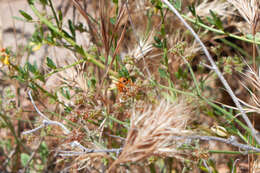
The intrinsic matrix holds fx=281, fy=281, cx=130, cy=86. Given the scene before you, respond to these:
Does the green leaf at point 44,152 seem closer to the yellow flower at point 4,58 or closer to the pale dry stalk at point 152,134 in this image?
the yellow flower at point 4,58

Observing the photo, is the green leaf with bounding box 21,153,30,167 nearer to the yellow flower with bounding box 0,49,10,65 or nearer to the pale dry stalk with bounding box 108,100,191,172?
the yellow flower with bounding box 0,49,10,65

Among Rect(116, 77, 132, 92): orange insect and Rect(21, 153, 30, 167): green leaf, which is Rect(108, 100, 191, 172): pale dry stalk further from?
Rect(21, 153, 30, 167): green leaf

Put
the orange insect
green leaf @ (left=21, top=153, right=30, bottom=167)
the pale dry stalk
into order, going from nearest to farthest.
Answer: the pale dry stalk < the orange insect < green leaf @ (left=21, top=153, right=30, bottom=167)

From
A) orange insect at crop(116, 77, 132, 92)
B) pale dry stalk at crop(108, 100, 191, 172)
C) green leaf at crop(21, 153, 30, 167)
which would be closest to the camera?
pale dry stalk at crop(108, 100, 191, 172)

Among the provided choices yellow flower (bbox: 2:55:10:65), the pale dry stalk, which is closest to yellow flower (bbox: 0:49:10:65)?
yellow flower (bbox: 2:55:10:65)

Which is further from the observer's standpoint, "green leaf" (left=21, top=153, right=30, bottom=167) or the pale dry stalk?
"green leaf" (left=21, top=153, right=30, bottom=167)

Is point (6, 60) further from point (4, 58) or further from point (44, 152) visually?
point (44, 152)

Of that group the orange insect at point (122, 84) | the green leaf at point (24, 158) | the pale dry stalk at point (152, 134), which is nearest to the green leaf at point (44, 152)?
the green leaf at point (24, 158)

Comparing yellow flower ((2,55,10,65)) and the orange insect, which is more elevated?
yellow flower ((2,55,10,65))

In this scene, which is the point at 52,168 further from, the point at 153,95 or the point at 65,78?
the point at 153,95

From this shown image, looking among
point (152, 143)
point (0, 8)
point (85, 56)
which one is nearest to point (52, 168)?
point (85, 56)

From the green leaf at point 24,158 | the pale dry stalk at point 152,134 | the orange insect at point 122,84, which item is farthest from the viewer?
the green leaf at point 24,158

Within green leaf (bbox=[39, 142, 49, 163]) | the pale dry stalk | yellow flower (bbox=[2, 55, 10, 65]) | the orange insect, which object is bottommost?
green leaf (bbox=[39, 142, 49, 163])
